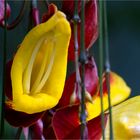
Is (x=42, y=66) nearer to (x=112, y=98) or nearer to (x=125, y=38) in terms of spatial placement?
(x=112, y=98)

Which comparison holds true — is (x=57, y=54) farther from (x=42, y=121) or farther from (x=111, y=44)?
(x=111, y=44)

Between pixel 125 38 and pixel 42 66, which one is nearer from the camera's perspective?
pixel 42 66

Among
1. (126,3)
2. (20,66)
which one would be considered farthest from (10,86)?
(126,3)

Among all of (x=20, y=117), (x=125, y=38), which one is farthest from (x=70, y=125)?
(x=125, y=38)

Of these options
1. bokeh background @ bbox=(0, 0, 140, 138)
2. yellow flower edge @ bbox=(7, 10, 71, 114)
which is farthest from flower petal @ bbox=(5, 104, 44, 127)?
bokeh background @ bbox=(0, 0, 140, 138)

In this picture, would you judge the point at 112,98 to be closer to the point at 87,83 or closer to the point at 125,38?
the point at 87,83
